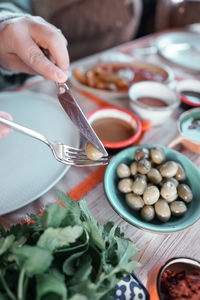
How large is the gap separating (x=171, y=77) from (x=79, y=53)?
1086 millimetres

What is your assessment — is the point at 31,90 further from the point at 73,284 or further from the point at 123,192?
the point at 73,284

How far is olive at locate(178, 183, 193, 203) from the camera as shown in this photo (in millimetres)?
524

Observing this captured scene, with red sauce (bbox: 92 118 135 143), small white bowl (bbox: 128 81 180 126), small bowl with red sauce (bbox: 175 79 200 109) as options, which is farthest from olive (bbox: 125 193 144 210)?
small bowl with red sauce (bbox: 175 79 200 109)

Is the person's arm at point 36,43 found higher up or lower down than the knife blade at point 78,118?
higher up

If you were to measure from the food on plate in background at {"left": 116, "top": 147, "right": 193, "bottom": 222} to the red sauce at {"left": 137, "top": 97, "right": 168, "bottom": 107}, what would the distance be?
0.88 feet

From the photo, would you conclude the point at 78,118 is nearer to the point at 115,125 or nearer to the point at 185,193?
the point at 115,125

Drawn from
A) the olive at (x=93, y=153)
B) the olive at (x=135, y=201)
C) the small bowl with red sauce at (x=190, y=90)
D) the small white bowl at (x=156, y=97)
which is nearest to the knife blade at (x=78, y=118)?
the olive at (x=93, y=153)

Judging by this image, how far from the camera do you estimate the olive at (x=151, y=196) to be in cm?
51

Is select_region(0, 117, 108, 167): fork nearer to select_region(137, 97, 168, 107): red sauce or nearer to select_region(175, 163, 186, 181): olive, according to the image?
select_region(175, 163, 186, 181): olive

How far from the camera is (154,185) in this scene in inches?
22.2

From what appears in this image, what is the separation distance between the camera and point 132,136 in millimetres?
683

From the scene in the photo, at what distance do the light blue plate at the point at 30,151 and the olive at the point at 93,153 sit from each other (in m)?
0.11

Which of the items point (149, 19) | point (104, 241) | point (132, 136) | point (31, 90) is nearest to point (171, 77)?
point (132, 136)

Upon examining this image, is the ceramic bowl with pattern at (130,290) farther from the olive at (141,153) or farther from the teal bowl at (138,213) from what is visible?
the olive at (141,153)
